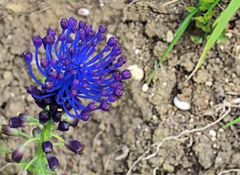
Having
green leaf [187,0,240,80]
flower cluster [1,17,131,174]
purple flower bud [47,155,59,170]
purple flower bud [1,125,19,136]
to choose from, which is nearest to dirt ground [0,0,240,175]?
green leaf [187,0,240,80]

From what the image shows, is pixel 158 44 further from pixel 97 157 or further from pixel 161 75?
pixel 97 157

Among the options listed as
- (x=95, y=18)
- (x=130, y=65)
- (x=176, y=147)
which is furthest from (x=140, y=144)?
(x=95, y=18)

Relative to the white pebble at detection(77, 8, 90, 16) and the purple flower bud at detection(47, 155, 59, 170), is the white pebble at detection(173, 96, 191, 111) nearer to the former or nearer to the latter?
the white pebble at detection(77, 8, 90, 16)

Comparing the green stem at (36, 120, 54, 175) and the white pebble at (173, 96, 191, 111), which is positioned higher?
the white pebble at (173, 96, 191, 111)

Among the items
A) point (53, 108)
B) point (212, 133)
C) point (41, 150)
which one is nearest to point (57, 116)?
point (53, 108)

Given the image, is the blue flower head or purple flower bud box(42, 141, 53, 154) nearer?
the blue flower head

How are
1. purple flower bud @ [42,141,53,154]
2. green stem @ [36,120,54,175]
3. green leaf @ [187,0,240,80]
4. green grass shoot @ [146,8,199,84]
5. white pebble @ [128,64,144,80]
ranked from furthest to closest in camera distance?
1. white pebble @ [128,64,144,80]
2. green grass shoot @ [146,8,199,84]
3. green leaf @ [187,0,240,80]
4. green stem @ [36,120,54,175]
5. purple flower bud @ [42,141,53,154]

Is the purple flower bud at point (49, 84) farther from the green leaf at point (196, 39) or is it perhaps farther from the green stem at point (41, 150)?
the green leaf at point (196, 39)
